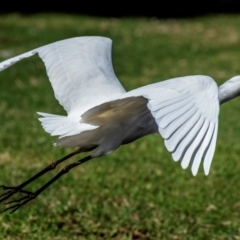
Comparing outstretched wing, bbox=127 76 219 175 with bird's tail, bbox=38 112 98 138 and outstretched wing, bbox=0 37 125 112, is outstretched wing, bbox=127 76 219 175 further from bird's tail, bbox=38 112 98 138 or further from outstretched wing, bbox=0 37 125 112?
outstretched wing, bbox=0 37 125 112

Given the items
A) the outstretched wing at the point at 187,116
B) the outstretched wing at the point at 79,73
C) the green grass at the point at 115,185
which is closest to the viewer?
the outstretched wing at the point at 187,116

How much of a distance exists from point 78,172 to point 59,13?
11591 millimetres

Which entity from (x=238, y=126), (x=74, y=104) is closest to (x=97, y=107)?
(x=74, y=104)

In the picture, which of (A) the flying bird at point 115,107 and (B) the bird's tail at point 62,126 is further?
(B) the bird's tail at point 62,126

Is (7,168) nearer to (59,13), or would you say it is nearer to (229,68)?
(229,68)

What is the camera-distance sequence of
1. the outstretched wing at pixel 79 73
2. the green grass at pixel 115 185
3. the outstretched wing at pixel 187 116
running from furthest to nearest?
1. the green grass at pixel 115 185
2. the outstretched wing at pixel 79 73
3. the outstretched wing at pixel 187 116

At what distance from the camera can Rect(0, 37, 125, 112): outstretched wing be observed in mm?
4434

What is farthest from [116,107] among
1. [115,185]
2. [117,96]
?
[115,185]

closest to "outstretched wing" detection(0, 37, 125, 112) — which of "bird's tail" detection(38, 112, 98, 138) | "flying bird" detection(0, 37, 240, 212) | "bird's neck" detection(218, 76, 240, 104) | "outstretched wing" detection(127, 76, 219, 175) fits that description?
"flying bird" detection(0, 37, 240, 212)

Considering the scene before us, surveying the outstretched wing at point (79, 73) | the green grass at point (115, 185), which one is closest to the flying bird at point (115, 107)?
the outstretched wing at point (79, 73)

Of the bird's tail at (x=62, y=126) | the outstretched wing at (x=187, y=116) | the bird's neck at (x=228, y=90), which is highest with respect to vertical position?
the outstretched wing at (x=187, y=116)

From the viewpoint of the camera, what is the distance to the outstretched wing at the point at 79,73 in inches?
175

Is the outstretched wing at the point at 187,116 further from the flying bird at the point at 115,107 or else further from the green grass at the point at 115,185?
the green grass at the point at 115,185

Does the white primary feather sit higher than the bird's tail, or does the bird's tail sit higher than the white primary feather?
the white primary feather
